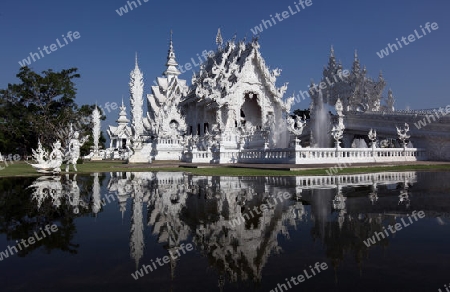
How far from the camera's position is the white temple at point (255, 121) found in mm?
24188

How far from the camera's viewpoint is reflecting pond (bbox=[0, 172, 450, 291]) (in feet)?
12.2

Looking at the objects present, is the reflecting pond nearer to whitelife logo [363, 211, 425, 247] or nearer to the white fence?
whitelife logo [363, 211, 425, 247]

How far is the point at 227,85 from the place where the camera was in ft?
119

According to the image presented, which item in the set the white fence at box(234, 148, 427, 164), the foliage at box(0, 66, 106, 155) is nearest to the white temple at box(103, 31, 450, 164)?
the white fence at box(234, 148, 427, 164)

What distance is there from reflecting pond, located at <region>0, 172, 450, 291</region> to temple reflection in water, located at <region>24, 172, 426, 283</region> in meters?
0.02

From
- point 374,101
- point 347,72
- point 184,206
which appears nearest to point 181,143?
point 347,72

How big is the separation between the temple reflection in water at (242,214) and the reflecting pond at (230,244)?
0.07 feet

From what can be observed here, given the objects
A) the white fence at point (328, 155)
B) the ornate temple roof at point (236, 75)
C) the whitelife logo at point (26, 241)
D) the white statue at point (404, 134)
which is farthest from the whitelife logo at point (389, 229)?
the ornate temple roof at point (236, 75)

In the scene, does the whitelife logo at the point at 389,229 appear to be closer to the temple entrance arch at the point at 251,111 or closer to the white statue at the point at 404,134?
the white statue at the point at 404,134

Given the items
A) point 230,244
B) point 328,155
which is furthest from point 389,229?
point 328,155

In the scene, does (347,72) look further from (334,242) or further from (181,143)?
(334,242)

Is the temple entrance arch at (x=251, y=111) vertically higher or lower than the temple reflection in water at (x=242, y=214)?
higher

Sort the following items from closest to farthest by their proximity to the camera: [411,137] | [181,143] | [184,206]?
[184,206]
[411,137]
[181,143]

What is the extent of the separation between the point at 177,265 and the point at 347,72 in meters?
44.1
